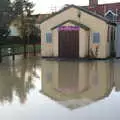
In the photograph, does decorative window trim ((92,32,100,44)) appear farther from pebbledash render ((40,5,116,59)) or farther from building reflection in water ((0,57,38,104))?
building reflection in water ((0,57,38,104))

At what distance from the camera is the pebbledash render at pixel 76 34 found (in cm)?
2608

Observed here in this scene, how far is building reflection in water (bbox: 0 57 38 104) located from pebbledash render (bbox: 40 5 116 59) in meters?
6.53

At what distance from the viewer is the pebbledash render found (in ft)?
85.6

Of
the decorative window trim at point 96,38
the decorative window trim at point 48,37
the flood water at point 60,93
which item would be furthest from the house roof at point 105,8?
the flood water at point 60,93

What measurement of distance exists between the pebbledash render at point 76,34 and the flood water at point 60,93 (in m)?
5.74

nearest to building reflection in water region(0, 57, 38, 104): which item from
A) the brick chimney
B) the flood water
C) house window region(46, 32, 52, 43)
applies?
the flood water

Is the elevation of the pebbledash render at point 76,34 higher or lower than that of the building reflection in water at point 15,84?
higher

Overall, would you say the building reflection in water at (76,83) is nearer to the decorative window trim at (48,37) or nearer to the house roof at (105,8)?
the decorative window trim at (48,37)

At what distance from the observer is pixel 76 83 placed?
1553 cm

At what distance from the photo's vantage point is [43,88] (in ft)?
47.3

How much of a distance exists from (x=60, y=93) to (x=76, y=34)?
13.7m

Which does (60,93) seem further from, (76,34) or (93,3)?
(93,3)

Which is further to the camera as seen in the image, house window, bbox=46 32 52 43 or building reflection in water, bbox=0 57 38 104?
house window, bbox=46 32 52 43

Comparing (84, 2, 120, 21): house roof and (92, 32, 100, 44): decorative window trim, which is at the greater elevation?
(84, 2, 120, 21): house roof
